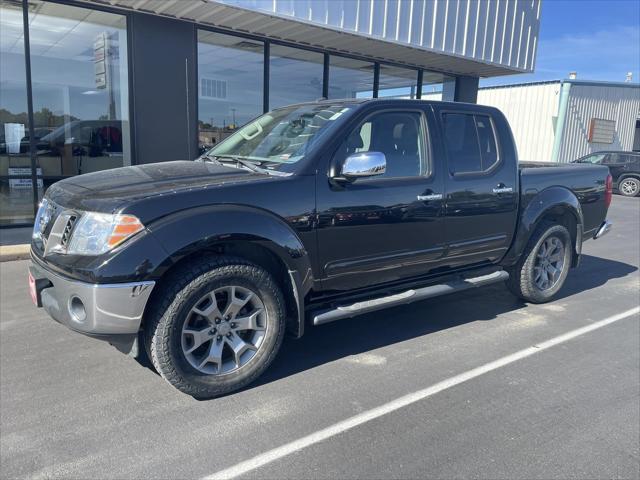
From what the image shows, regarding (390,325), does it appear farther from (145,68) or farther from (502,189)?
(145,68)

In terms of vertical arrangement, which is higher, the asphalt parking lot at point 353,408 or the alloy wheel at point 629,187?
the alloy wheel at point 629,187

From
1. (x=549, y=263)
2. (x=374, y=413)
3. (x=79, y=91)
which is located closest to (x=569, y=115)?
(x=549, y=263)

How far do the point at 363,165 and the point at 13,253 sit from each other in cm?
547

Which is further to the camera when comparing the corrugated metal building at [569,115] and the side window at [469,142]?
the corrugated metal building at [569,115]

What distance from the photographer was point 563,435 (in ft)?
9.81

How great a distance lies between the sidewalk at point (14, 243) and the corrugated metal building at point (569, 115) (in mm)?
21544

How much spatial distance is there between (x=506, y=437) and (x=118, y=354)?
2.77m

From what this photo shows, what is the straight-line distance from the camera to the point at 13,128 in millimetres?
8422

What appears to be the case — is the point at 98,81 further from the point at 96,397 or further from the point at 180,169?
the point at 96,397

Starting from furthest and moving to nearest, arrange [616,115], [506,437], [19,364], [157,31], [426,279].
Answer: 1. [616,115]
2. [157,31]
3. [426,279]
4. [19,364]
5. [506,437]

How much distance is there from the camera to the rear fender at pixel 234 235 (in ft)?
9.89

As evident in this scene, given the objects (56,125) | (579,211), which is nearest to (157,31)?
(56,125)

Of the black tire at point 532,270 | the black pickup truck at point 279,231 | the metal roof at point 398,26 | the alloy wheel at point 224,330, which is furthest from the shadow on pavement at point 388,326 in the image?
the metal roof at point 398,26

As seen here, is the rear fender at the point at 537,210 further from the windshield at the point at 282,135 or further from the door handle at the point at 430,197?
the windshield at the point at 282,135
